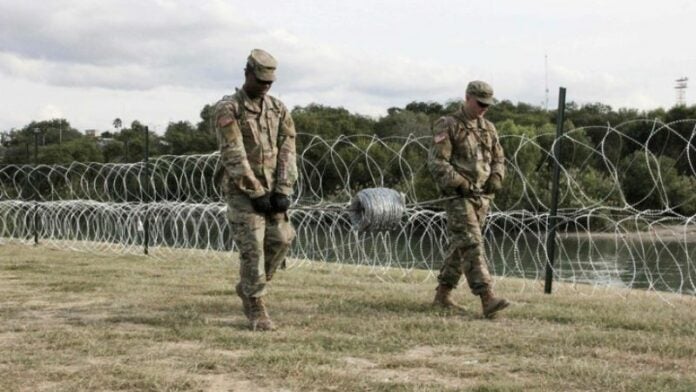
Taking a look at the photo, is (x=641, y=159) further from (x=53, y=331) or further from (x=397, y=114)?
(x=397, y=114)

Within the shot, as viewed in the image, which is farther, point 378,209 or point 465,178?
point 378,209

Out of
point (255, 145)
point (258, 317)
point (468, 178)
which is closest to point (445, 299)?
point (468, 178)

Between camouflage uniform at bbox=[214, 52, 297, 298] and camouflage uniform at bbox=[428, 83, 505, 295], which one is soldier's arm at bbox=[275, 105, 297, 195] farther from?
camouflage uniform at bbox=[428, 83, 505, 295]

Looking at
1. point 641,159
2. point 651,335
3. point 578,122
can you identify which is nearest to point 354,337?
point 651,335

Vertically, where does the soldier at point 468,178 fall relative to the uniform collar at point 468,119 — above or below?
below

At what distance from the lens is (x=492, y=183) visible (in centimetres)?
715

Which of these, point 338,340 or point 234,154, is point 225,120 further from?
point 338,340

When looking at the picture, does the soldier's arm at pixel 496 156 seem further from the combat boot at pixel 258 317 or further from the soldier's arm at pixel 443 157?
the combat boot at pixel 258 317

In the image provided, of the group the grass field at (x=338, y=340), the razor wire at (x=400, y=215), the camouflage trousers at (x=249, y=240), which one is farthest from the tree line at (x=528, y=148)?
the camouflage trousers at (x=249, y=240)

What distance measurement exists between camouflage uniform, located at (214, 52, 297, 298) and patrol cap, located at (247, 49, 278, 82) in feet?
0.76

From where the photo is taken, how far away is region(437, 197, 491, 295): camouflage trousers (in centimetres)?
681

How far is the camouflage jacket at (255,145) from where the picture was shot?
245 inches

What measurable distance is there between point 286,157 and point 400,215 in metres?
1.71

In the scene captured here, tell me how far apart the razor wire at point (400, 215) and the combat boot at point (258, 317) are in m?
1.02
